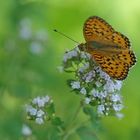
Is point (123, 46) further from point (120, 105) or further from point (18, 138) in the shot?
point (18, 138)

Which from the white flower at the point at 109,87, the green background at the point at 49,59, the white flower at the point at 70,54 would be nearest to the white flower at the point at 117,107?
the white flower at the point at 109,87

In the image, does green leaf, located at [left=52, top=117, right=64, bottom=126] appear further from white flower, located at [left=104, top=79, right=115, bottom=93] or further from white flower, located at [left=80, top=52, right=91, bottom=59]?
white flower, located at [left=80, top=52, right=91, bottom=59]

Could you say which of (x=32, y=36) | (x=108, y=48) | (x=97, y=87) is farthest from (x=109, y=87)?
(x=32, y=36)

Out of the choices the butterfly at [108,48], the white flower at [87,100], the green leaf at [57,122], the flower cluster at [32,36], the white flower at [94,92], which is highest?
the butterfly at [108,48]

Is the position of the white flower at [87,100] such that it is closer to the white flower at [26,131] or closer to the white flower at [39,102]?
the white flower at [39,102]

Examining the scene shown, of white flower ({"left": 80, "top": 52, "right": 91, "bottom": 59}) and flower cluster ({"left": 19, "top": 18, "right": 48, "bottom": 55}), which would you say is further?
flower cluster ({"left": 19, "top": 18, "right": 48, "bottom": 55})

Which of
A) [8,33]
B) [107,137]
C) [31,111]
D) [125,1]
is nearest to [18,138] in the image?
[31,111]

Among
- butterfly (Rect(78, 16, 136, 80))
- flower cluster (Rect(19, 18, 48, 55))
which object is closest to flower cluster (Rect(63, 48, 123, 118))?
butterfly (Rect(78, 16, 136, 80))
